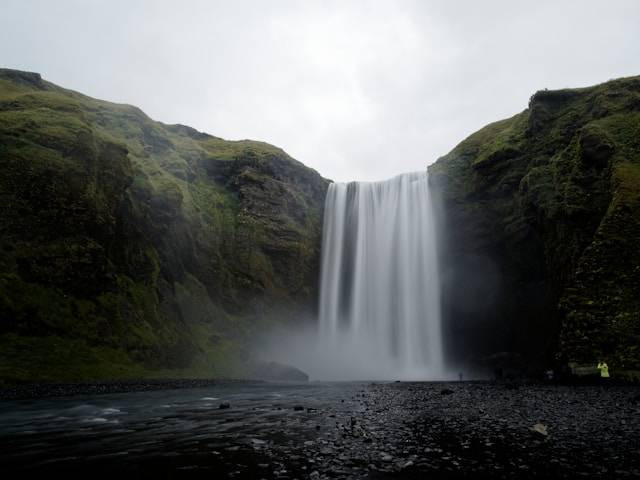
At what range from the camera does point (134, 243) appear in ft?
146

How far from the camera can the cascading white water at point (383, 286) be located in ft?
180

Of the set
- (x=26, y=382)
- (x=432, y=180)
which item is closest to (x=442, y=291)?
(x=432, y=180)

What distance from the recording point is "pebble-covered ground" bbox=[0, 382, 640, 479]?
752 centimetres

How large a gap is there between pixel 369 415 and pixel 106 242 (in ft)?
114

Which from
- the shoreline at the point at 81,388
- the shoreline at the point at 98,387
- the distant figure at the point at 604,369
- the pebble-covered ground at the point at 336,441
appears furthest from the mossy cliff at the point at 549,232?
the shoreline at the point at 81,388

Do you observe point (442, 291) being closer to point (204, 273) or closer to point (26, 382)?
point (204, 273)

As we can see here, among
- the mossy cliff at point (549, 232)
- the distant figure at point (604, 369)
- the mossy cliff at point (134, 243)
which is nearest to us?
the distant figure at point (604, 369)

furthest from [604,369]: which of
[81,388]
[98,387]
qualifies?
[81,388]

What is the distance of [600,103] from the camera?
44.3 meters

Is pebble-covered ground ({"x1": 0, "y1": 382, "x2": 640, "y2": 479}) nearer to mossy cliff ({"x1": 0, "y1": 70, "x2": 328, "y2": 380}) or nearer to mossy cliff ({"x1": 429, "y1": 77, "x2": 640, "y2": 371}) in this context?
mossy cliff ({"x1": 429, "y1": 77, "x2": 640, "y2": 371})

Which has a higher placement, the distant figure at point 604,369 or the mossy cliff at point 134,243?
the mossy cliff at point 134,243

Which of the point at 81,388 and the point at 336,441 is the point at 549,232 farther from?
the point at 81,388

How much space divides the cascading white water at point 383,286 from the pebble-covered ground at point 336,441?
38.4m

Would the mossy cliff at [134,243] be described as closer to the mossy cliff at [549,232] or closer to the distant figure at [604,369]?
the mossy cliff at [549,232]
